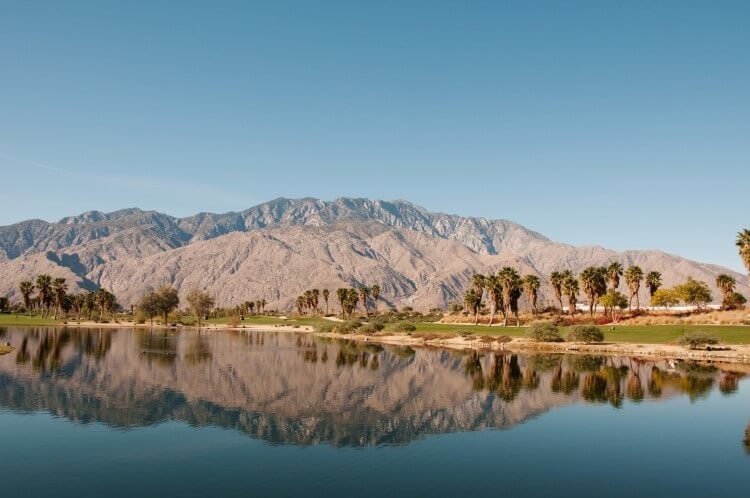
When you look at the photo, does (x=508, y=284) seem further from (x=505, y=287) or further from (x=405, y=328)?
(x=405, y=328)

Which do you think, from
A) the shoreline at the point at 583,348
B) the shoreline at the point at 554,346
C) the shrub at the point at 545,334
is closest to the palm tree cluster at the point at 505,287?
the shoreline at the point at 554,346

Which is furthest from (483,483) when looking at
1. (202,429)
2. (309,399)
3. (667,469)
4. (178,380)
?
(178,380)

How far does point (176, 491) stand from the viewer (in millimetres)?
21609

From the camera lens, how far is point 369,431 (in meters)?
32.3

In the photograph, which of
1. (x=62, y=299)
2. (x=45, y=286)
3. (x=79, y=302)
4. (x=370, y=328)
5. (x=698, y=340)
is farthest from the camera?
(x=79, y=302)

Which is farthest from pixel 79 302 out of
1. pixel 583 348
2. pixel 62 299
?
pixel 583 348

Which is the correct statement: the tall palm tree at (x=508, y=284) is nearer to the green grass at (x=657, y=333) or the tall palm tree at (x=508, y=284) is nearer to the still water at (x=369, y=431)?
the green grass at (x=657, y=333)

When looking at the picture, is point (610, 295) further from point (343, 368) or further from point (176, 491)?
point (176, 491)

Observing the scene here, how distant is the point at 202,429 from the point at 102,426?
5.92 meters

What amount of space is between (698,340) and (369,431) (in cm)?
5840

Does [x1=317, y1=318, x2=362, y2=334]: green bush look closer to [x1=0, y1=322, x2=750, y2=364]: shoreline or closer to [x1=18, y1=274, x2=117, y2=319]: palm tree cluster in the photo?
[x1=0, y1=322, x2=750, y2=364]: shoreline

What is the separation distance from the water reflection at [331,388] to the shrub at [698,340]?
1025cm

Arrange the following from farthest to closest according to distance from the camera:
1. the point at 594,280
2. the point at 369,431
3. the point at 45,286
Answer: the point at 45,286 → the point at 594,280 → the point at 369,431

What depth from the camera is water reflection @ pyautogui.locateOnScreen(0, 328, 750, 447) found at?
34781 mm
